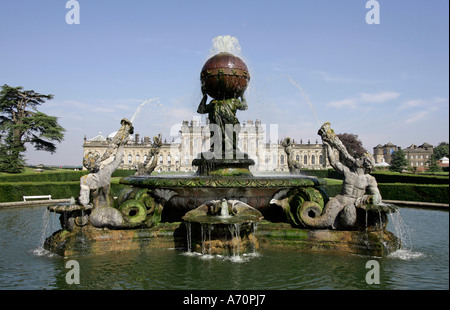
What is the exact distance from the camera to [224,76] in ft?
27.3

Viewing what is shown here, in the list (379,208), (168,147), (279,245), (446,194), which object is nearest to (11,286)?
(279,245)

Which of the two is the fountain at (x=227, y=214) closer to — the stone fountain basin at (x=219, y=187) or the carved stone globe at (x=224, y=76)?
the stone fountain basin at (x=219, y=187)

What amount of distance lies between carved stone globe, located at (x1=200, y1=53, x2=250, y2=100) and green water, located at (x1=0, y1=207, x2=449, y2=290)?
3844 millimetres

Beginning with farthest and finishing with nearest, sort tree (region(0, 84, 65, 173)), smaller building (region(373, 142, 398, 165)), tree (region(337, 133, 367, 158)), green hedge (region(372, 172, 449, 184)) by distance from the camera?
smaller building (region(373, 142, 398, 165))
tree (region(337, 133, 367, 158))
tree (region(0, 84, 65, 173))
green hedge (region(372, 172, 449, 184))

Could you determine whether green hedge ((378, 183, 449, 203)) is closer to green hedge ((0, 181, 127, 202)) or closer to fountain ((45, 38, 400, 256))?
fountain ((45, 38, 400, 256))

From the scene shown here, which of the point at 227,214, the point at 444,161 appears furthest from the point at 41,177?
the point at 444,161

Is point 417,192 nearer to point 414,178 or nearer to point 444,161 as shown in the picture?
point 414,178

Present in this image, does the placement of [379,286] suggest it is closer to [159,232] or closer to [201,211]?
[201,211]

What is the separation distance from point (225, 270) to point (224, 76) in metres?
4.54

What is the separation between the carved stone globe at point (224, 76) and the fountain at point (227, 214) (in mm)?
2304

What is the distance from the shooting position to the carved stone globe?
8336 millimetres

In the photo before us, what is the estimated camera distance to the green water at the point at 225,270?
16.4ft

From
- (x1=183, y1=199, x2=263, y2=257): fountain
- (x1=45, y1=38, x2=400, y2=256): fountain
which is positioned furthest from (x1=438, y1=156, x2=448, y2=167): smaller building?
(x1=183, y1=199, x2=263, y2=257): fountain

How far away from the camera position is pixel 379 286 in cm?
489
